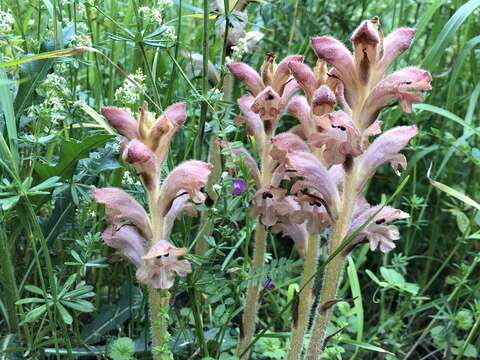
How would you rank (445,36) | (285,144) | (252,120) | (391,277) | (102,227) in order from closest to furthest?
(285,144), (252,120), (445,36), (391,277), (102,227)

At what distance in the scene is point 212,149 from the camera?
2350 millimetres

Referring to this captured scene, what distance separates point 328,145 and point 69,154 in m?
0.75

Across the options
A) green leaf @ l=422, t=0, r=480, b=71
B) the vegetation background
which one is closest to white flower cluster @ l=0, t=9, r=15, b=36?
the vegetation background

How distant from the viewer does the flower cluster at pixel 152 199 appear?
159cm

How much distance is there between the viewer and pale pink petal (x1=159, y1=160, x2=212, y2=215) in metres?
1.62

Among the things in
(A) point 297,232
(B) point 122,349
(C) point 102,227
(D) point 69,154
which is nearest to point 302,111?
(A) point 297,232

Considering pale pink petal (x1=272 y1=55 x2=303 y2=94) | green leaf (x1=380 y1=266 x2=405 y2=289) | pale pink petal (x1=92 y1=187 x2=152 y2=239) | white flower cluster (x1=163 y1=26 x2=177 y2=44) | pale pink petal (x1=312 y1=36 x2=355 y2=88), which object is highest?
pale pink petal (x1=312 y1=36 x2=355 y2=88)

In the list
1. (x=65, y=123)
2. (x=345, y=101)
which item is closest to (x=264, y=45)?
(x=65, y=123)

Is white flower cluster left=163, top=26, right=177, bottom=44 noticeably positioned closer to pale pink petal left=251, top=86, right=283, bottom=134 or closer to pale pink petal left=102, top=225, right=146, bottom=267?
pale pink petal left=251, top=86, right=283, bottom=134

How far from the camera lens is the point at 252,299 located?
1961 millimetres

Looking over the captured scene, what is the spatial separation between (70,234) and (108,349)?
432 mm

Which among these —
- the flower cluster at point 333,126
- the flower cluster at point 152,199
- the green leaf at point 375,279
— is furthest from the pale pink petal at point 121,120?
the green leaf at point 375,279

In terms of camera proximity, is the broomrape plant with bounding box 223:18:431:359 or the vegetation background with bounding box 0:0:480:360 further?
the vegetation background with bounding box 0:0:480:360

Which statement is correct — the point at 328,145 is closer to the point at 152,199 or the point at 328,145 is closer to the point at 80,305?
the point at 152,199
